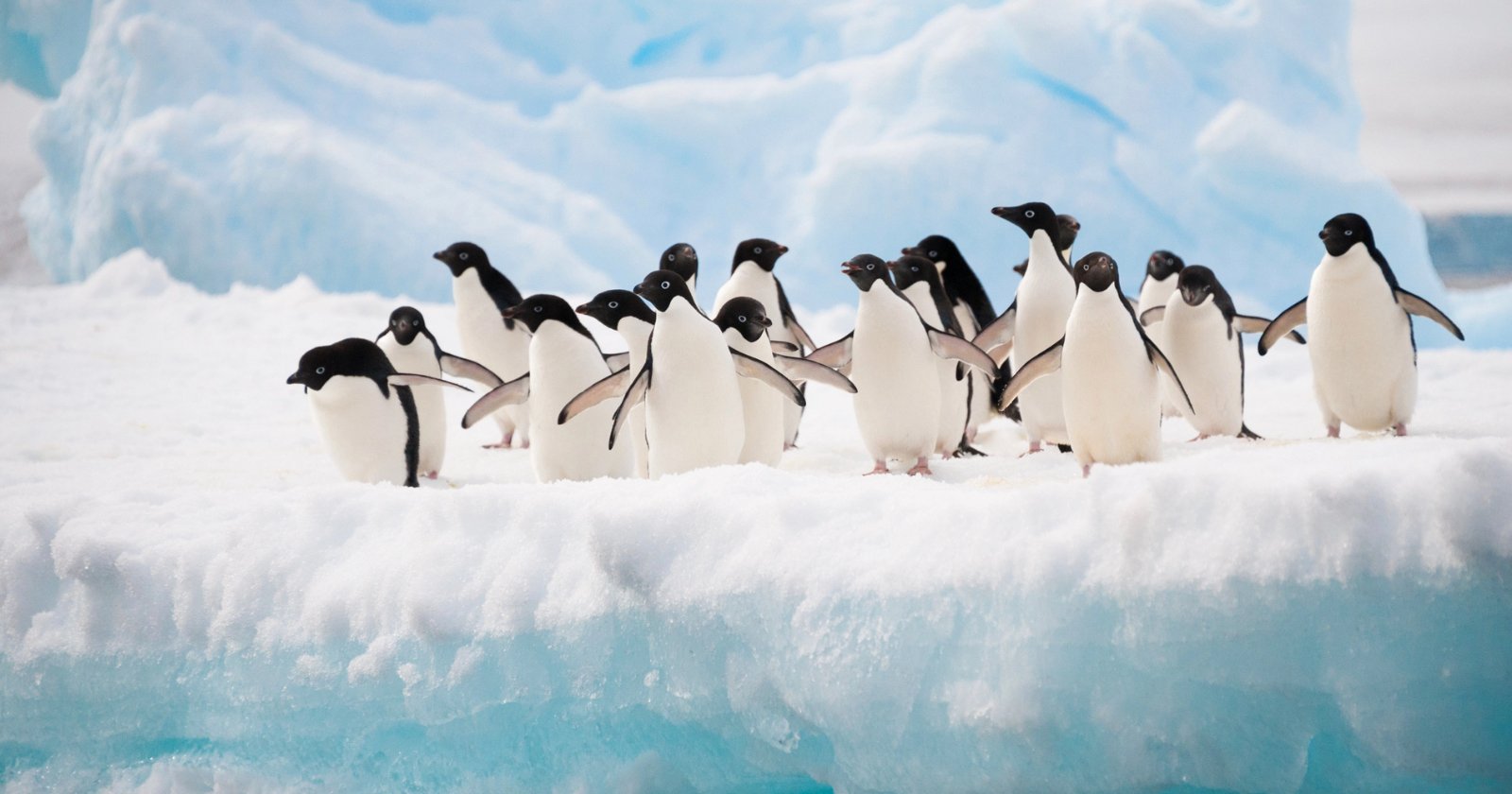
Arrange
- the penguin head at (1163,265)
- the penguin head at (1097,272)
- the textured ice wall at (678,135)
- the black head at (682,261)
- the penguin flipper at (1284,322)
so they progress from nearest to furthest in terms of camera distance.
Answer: the penguin head at (1097,272) → the penguin flipper at (1284,322) → the black head at (682,261) → the penguin head at (1163,265) → the textured ice wall at (678,135)

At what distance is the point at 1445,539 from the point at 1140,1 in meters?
11.4

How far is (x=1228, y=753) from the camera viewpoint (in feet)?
6.75

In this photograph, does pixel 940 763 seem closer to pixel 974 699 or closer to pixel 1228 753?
pixel 974 699

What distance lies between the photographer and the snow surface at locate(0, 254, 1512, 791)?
201 cm

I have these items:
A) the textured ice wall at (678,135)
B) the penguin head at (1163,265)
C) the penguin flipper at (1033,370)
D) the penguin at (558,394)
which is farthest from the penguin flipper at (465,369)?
the textured ice wall at (678,135)

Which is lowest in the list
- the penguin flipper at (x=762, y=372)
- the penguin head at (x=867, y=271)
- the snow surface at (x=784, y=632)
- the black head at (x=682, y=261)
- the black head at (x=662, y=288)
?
the snow surface at (x=784, y=632)

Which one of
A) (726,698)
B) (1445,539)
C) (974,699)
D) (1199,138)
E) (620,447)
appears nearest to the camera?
(1445,539)

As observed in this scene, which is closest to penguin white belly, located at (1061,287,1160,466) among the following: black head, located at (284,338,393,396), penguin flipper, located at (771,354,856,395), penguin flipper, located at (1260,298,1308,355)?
penguin flipper, located at (771,354,856,395)

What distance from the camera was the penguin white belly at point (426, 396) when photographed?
14.5 feet

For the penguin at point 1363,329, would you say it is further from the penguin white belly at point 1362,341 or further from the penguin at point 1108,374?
the penguin at point 1108,374

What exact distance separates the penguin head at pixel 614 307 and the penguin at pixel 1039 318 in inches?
49.9

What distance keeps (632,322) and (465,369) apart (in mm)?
950

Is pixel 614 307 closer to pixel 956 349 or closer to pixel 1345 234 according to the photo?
pixel 956 349

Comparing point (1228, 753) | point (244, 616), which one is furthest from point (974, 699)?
point (244, 616)
